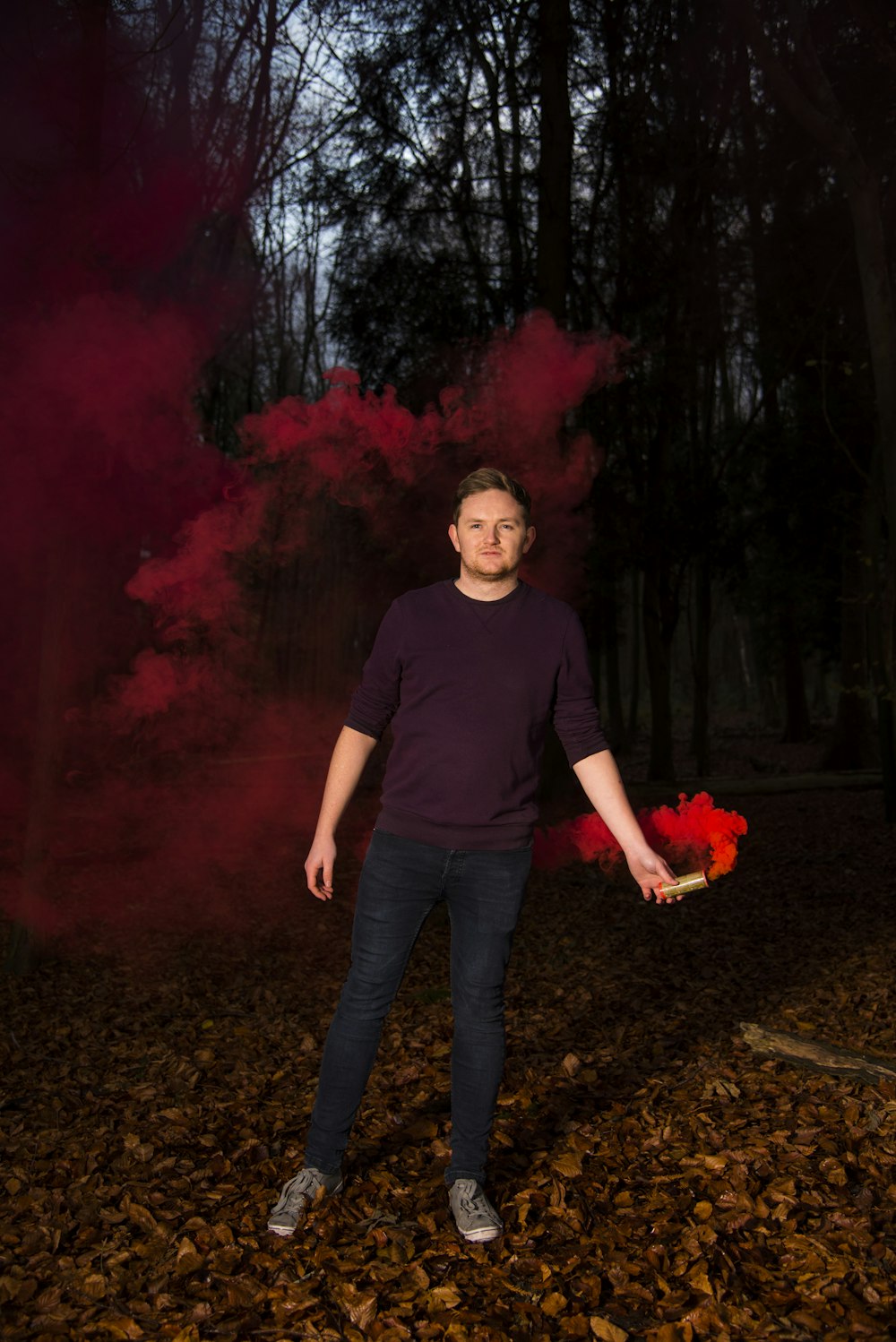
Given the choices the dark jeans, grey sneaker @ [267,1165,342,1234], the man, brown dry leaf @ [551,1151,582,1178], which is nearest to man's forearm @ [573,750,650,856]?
the man

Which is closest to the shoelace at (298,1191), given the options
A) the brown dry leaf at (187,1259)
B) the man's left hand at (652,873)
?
the brown dry leaf at (187,1259)

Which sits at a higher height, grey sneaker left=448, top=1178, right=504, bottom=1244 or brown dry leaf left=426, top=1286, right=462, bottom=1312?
grey sneaker left=448, top=1178, right=504, bottom=1244

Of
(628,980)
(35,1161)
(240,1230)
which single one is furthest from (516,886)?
(628,980)

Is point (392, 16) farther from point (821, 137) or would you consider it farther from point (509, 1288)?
point (509, 1288)

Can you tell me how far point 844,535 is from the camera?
49.3 ft

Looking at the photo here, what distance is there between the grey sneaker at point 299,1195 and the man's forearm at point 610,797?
143cm

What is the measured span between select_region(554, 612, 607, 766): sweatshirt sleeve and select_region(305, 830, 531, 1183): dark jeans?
388mm

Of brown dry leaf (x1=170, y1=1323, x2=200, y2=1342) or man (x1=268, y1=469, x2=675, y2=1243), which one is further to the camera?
man (x1=268, y1=469, x2=675, y2=1243)

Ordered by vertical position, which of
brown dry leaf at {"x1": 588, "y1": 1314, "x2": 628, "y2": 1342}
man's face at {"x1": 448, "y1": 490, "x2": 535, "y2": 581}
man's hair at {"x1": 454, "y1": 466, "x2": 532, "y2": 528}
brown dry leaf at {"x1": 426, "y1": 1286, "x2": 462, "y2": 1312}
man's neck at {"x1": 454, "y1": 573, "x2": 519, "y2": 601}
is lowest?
brown dry leaf at {"x1": 426, "y1": 1286, "x2": 462, "y2": 1312}

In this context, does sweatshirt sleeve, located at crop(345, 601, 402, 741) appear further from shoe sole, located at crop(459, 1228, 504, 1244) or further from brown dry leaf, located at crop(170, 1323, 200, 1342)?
brown dry leaf, located at crop(170, 1323, 200, 1342)

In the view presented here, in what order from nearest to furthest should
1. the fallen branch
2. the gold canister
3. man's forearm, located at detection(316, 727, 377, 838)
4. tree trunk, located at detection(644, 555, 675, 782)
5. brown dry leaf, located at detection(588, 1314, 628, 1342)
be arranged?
brown dry leaf, located at detection(588, 1314, 628, 1342)
the gold canister
man's forearm, located at detection(316, 727, 377, 838)
the fallen branch
tree trunk, located at detection(644, 555, 675, 782)

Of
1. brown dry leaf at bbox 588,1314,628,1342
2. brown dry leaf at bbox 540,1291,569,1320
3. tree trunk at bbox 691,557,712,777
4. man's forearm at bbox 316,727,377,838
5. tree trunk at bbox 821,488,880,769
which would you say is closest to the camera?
brown dry leaf at bbox 588,1314,628,1342

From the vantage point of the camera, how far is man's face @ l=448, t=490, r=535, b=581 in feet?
10.1

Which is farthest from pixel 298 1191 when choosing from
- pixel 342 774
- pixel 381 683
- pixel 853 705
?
pixel 853 705
